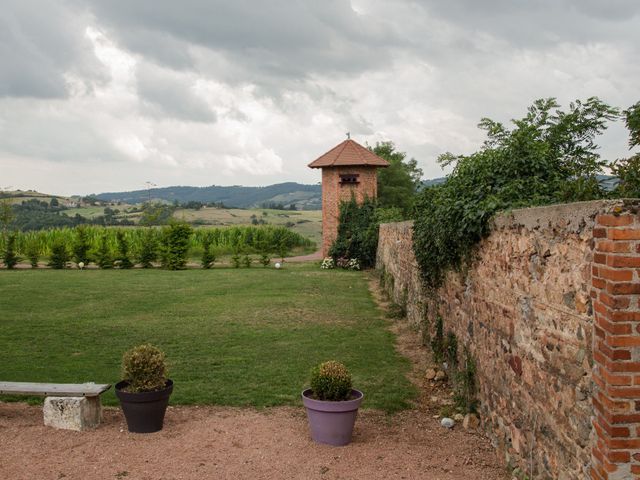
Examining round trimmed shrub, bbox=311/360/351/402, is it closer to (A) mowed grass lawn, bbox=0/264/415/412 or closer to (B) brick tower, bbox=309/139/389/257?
(A) mowed grass lawn, bbox=0/264/415/412

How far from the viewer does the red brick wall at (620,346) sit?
3076mm

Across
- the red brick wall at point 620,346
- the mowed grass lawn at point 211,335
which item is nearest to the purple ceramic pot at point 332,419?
the mowed grass lawn at point 211,335

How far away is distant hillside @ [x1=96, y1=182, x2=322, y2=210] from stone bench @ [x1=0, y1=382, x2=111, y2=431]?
108768 millimetres

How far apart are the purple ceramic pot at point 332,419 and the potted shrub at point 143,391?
152 cm

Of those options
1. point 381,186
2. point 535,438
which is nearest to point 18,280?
point 535,438

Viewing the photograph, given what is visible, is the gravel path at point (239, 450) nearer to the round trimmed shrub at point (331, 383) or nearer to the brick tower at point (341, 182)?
the round trimmed shrub at point (331, 383)

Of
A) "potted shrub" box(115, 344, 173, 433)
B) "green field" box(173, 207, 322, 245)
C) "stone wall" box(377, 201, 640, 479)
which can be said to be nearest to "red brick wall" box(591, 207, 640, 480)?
"stone wall" box(377, 201, 640, 479)

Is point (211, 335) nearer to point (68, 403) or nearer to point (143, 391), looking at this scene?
point (68, 403)

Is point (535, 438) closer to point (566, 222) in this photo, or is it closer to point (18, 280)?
point (566, 222)

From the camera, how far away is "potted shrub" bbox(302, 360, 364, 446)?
5.47 meters

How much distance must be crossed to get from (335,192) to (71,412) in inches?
924

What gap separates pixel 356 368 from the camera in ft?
27.8

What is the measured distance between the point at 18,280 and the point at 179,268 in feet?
23.9

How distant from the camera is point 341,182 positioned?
28.8 m
